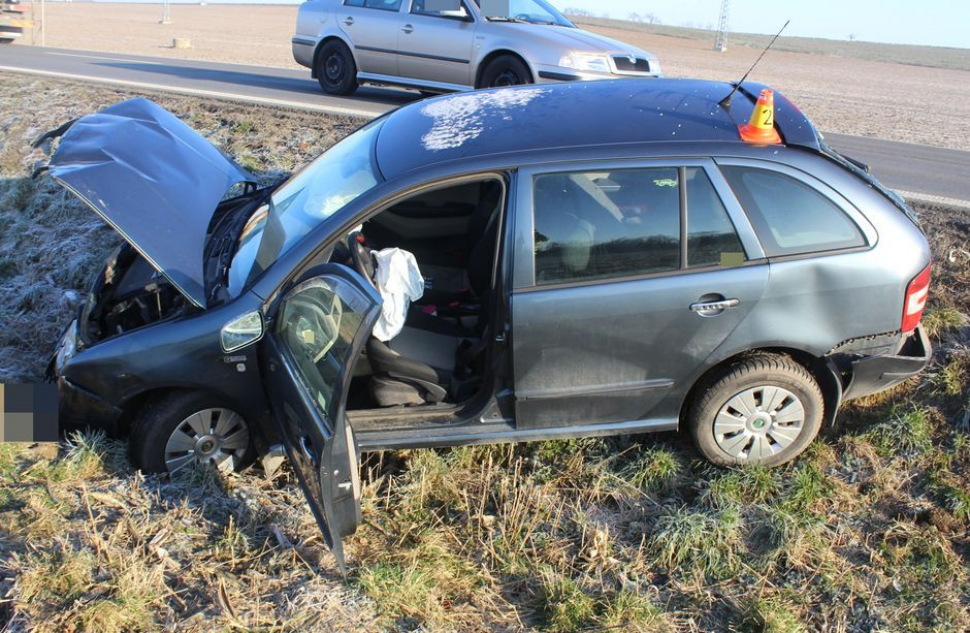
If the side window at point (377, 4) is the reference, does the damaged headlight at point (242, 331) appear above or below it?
below

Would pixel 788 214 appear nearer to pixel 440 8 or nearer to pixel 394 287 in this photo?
pixel 394 287

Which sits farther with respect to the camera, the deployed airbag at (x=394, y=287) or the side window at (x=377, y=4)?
the side window at (x=377, y=4)

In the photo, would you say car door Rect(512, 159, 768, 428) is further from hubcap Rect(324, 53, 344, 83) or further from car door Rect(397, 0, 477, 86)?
hubcap Rect(324, 53, 344, 83)

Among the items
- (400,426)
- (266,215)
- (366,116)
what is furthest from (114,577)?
(366,116)

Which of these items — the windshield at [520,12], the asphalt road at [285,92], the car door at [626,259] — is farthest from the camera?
the windshield at [520,12]

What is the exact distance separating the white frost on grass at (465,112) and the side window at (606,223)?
531 mm

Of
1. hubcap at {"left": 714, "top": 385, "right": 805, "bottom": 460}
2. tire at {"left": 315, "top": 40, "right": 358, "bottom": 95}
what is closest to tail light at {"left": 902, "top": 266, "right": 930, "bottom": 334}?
hubcap at {"left": 714, "top": 385, "right": 805, "bottom": 460}

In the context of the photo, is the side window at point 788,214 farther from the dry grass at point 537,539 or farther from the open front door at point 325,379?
the open front door at point 325,379

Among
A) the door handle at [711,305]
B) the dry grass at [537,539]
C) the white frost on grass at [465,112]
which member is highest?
the white frost on grass at [465,112]

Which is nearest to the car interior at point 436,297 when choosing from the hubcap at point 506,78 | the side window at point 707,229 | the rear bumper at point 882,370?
the side window at point 707,229

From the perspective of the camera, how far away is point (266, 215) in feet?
13.7

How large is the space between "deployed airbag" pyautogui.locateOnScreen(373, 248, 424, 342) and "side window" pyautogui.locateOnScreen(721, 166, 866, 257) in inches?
60.8

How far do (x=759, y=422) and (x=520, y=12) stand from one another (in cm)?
801

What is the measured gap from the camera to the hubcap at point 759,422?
153 inches
